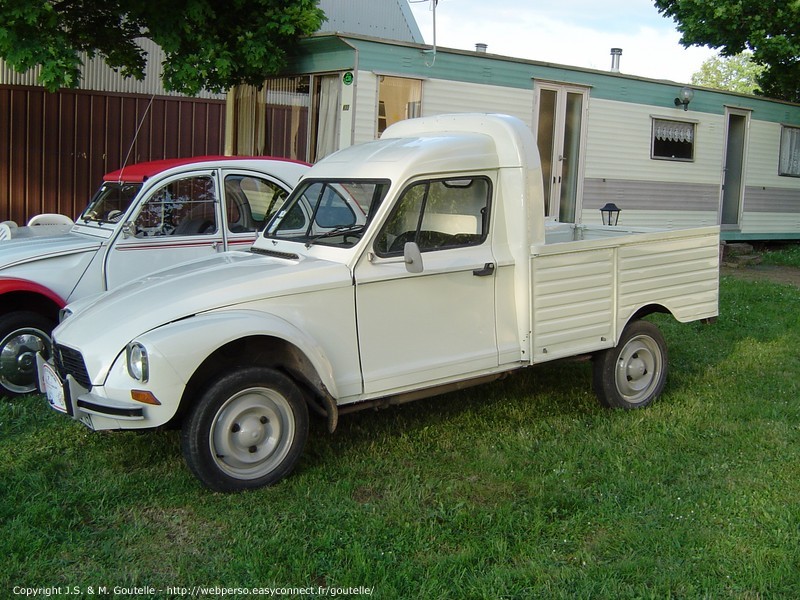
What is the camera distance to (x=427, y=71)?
11.6 metres

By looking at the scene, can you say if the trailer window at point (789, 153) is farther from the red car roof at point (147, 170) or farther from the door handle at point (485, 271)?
the door handle at point (485, 271)

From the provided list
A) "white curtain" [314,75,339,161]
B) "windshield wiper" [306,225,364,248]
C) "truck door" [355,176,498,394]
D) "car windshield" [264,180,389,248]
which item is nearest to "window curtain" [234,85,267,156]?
"white curtain" [314,75,339,161]

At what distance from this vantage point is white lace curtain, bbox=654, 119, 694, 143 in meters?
15.2

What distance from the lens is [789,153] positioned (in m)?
18.1

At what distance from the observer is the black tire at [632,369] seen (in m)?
6.42

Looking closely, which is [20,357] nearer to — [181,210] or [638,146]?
[181,210]

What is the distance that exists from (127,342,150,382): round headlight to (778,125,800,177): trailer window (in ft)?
54.8

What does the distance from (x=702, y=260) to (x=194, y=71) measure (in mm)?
6798

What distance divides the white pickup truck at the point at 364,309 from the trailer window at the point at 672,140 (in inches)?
366

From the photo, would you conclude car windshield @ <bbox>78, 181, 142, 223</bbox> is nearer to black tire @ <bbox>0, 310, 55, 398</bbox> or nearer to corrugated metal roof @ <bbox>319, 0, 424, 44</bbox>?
black tire @ <bbox>0, 310, 55, 398</bbox>

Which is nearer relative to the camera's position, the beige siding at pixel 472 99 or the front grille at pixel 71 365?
the front grille at pixel 71 365

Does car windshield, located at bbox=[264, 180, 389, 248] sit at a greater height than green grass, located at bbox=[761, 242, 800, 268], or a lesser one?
greater

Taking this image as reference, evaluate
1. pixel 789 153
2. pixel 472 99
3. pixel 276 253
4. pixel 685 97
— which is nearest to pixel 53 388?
pixel 276 253

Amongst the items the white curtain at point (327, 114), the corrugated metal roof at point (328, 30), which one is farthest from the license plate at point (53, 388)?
the corrugated metal roof at point (328, 30)
